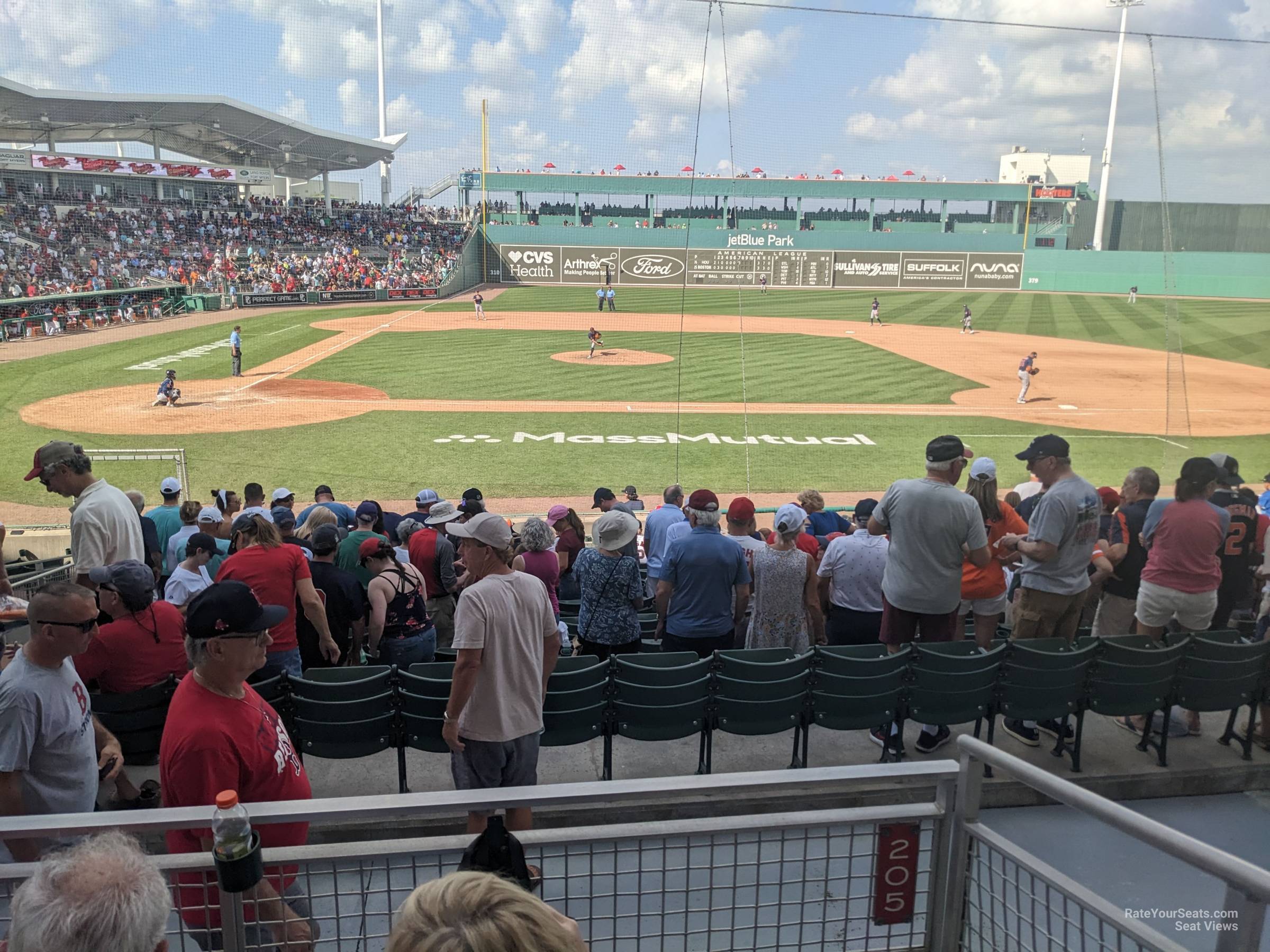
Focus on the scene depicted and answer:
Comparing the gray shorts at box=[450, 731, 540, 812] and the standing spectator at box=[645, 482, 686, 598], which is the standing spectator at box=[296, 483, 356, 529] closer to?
the standing spectator at box=[645, 482, 686, 598]

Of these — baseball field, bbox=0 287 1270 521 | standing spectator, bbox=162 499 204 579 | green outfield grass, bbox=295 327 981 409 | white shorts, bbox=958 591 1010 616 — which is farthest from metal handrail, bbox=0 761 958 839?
green outfield grass, bbox=295 327 981 409

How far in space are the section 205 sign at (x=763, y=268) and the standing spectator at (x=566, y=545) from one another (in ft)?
106

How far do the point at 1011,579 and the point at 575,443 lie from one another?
11.1 metres

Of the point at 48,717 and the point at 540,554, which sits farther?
the point at 540,554

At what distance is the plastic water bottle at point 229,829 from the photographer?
192cm

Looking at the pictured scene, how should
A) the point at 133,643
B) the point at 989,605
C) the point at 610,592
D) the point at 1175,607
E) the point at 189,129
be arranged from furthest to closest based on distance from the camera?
the point at 189,129, the point at 989,605, the point at 1175,607, the point at 610,592, the point at 133,643

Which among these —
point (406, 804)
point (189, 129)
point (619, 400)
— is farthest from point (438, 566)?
point (189, 129)

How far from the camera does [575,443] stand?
17.8m

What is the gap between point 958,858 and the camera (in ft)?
8.48

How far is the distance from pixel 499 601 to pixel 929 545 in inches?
109

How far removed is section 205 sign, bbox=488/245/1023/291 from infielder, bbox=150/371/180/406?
2318 cm

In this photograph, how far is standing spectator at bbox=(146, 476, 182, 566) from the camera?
8617 millimetres

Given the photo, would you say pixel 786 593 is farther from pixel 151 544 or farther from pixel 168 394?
pixel 168 394

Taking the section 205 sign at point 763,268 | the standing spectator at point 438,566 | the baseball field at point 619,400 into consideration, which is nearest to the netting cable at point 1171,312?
the baseball field at point 619,400
